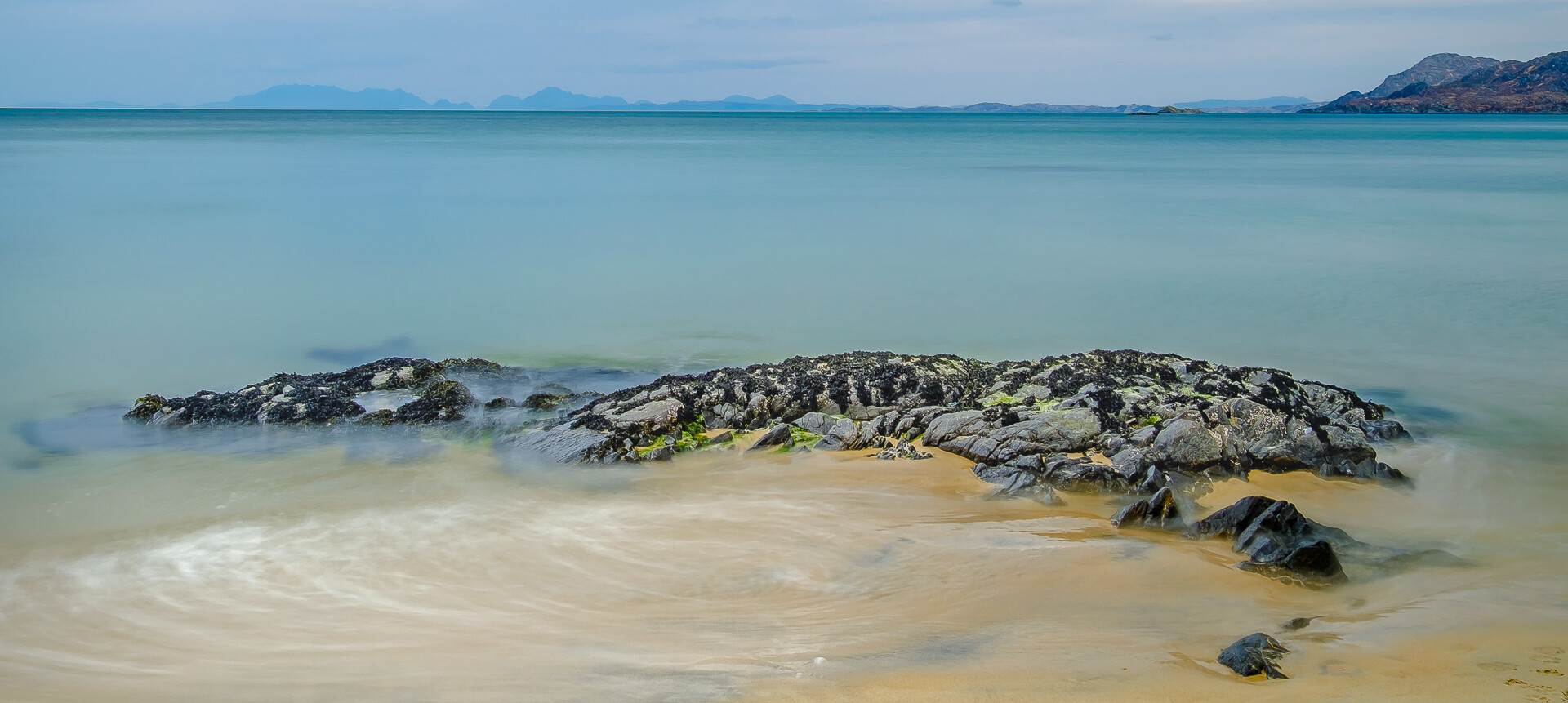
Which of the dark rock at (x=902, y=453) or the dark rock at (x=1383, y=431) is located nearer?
the dark rock at (x=902, y=453)

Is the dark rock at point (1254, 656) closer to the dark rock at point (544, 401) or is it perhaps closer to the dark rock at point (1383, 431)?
the dark rock at point (1383, 431)

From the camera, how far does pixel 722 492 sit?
756cm

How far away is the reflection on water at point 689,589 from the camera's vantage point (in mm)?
4957

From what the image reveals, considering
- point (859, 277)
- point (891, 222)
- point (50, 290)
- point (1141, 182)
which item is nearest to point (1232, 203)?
point (1141, 182)

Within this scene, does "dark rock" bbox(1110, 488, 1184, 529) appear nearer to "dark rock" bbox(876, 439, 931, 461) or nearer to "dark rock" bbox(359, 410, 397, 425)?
"dark rock" bbox(876, 439, 931, 461)

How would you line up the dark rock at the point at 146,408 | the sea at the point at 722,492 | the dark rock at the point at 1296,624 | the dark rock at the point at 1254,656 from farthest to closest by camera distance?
the dark rock at the point at 146,408, the dark rock at the point at 1296,624, the sea at the point at 722,492, the dark rock at the point at 1254,656

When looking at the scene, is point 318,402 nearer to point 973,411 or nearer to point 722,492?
point 722,492

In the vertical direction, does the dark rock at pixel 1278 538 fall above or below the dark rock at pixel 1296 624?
above

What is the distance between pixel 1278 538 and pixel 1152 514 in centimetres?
81

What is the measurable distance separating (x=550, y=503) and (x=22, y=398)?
6.31 meters

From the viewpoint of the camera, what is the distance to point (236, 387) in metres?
10.5

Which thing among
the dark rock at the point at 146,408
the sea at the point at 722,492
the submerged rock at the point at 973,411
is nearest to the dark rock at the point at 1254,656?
the sea at the point at 722,492

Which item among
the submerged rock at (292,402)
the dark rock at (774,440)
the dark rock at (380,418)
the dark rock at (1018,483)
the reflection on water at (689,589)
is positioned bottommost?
the reflection on water at (689,589)

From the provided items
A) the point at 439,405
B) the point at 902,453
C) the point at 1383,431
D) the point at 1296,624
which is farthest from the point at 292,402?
the point at 1383,431
